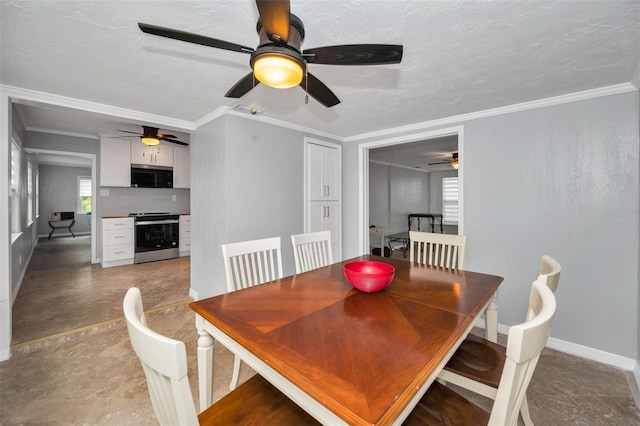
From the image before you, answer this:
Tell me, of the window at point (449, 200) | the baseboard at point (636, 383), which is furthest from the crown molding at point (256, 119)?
the window at point (449, 200)

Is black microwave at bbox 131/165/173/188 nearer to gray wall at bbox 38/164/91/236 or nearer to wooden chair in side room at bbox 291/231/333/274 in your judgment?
wooden chair in side room at bbox 291/231/333/274

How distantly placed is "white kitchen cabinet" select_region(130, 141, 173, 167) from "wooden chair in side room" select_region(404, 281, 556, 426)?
612 centimetres

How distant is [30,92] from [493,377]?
156 inches

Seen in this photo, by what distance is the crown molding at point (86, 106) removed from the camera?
7.54 ft

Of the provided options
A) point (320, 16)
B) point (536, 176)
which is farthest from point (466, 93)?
point (320, 16)

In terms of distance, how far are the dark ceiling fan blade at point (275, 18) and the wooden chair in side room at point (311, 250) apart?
4.64 feet

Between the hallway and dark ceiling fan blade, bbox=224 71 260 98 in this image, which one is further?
the hallway

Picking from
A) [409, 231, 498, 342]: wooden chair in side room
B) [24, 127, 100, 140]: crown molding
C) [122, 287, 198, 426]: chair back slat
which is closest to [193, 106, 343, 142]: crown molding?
[409, 231, 498, 342]: wooden chair in side room

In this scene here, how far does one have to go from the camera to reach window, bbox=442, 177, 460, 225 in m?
8.12

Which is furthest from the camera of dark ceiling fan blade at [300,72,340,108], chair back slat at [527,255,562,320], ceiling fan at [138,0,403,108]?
dark ceiling fan blade at [300,72,340,108]

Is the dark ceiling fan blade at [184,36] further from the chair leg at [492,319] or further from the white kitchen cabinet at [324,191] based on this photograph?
the white kitchen cabinet at [324,191]

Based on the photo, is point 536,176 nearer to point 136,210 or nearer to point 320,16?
point 320,16

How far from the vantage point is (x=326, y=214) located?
12.9 ft

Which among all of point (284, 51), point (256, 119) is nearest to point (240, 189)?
point (256, 119)
